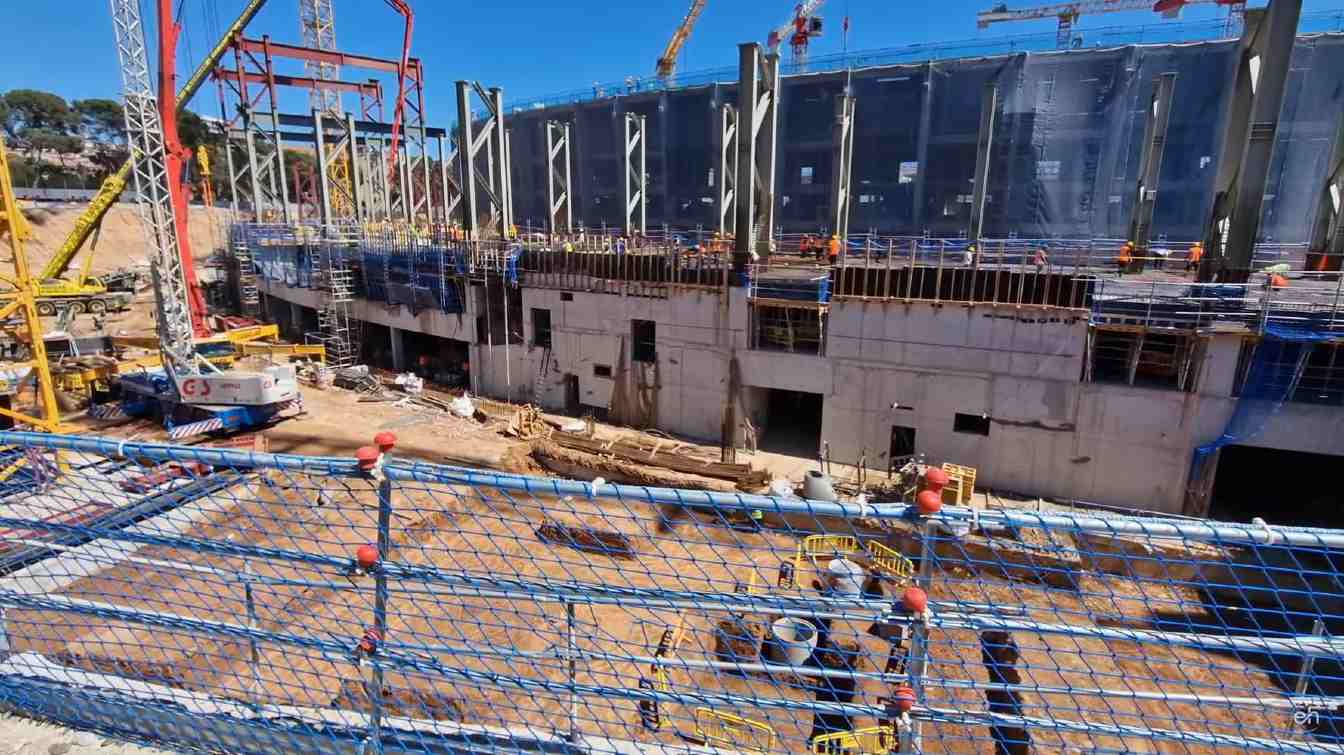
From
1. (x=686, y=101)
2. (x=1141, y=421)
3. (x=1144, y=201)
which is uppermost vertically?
(x=686, y=101)

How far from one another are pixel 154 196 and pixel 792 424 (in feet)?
57.4

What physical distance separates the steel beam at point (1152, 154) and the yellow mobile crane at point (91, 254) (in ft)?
88.2

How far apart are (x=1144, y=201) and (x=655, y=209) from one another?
2512cm

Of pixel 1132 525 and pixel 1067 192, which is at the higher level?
pixel 1067 192

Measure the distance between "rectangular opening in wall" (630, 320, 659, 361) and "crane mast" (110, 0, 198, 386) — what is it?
11.1 metres

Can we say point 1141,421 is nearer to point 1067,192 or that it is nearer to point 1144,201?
point 1144,201

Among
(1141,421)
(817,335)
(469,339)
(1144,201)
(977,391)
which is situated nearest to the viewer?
(1141,421)

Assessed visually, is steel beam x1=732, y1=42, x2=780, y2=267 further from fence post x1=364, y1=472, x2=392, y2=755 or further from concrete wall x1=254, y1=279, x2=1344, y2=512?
fence post x1=364, y1=472, x2=392, y2=755

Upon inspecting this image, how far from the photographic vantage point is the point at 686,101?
35594mm

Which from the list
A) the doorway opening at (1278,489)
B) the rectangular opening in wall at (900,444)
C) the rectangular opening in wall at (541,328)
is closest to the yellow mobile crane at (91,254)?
the rectangular opening in wall at (541,328)

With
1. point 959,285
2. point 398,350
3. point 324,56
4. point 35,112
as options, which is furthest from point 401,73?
point 35,112

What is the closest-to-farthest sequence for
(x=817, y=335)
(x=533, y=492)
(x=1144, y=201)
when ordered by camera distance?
(x=533, y=492) → (x=817, y=335) → (x=1144, y=201)

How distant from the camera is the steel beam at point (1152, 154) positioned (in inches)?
702

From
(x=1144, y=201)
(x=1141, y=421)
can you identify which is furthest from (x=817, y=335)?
(x=1144, y=201)
